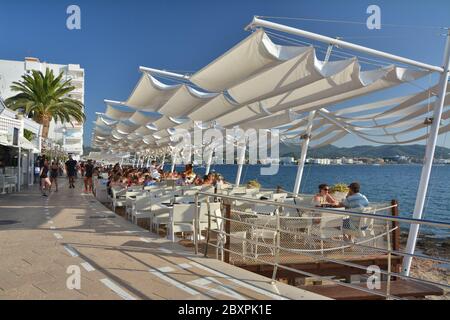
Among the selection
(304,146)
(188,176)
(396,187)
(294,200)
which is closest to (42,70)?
(396,187)

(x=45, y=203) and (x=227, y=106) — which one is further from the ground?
(x=227, y=106)

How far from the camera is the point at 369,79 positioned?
8961 mm

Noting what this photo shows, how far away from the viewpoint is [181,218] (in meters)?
7.84

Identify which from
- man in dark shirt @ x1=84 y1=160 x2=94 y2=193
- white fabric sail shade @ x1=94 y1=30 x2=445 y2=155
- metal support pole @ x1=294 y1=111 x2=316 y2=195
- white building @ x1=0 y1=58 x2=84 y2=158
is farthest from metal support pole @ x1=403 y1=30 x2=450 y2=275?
white building @ x1=0 y1=58 x2=84 y2=158

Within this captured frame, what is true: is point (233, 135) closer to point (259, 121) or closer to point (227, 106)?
point (259, 121)

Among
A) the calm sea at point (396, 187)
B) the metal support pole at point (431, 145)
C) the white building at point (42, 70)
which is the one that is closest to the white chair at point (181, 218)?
the metal support pole at point (431, 145)

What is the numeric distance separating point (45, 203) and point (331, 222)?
10.4 m

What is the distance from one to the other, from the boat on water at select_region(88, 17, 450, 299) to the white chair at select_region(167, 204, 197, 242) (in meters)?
0.02

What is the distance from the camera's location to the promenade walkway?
4.49m

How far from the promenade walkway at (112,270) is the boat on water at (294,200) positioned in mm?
417

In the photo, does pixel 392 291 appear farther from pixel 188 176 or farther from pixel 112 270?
pixel 188 176

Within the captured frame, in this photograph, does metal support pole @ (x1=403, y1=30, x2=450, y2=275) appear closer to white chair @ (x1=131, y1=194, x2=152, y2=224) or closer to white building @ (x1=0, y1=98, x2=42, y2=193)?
white chair @ (x1=131, y1=194, x2=152, y2=224)

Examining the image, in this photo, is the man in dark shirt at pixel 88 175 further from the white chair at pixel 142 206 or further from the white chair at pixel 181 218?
the white chair at pixel 181 218
